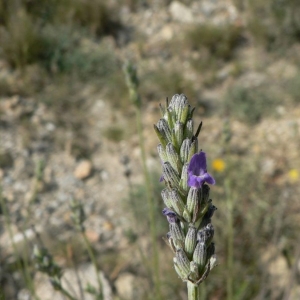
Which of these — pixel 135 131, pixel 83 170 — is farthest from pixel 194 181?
pixel 135 131

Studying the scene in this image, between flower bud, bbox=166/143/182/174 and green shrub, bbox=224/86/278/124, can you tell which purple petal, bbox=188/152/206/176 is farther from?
green shrub, bbox=224/86/278/124

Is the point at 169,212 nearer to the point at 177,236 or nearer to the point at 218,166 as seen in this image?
the point at 177,236

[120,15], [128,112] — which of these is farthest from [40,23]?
[128,112]

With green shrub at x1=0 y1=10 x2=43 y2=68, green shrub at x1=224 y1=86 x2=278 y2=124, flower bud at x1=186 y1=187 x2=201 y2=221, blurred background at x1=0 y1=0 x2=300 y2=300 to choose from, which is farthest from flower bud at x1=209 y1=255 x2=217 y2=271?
green shrub at x1=0 y1=10 x2=43 y2=68

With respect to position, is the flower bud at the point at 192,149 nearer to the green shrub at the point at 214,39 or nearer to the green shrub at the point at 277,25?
the green shrub at the point at 214,39

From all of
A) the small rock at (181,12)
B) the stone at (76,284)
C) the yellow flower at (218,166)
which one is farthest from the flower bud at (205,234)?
the small rock at (181,12)

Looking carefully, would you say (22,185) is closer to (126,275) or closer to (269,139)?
(126,275)
